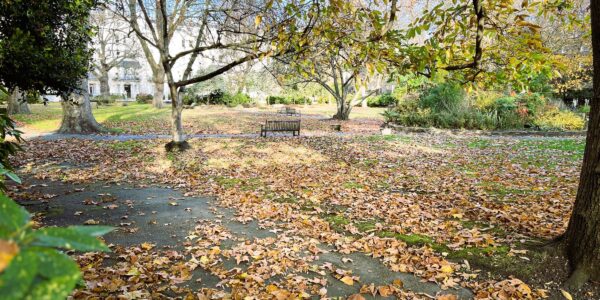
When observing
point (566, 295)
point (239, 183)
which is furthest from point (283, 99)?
point (566, 295)

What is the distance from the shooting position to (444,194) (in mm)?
8031

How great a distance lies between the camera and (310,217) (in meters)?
6.86

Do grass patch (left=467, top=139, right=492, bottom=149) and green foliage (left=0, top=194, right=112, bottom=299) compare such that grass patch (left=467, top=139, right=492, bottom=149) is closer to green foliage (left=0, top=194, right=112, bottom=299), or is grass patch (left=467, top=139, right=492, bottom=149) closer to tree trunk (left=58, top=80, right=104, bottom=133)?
green foliage (left=0, top=194, right=112, bottom=299)

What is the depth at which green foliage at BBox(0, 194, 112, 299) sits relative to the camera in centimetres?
69

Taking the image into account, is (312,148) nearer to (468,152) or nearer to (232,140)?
(232,140)

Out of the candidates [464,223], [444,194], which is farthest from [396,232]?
[444,194]

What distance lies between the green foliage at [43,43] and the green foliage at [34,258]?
7.10 metres

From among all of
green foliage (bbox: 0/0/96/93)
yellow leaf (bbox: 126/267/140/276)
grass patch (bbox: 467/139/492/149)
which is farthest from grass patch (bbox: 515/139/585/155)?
green foliage (bbox: 0/0/96/93)

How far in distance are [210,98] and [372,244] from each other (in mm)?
40007

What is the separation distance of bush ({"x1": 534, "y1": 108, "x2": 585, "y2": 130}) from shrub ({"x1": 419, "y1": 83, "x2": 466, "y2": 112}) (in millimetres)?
3954

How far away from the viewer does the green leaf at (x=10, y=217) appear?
2.71 feet

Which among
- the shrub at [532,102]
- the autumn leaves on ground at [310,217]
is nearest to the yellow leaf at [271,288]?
the autumn leaves on ground at [310,217]

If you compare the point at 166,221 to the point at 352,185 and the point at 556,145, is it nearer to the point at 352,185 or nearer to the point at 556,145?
the point at 352,185

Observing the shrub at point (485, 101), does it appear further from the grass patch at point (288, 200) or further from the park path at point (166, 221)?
the park path at point (166, 221)
